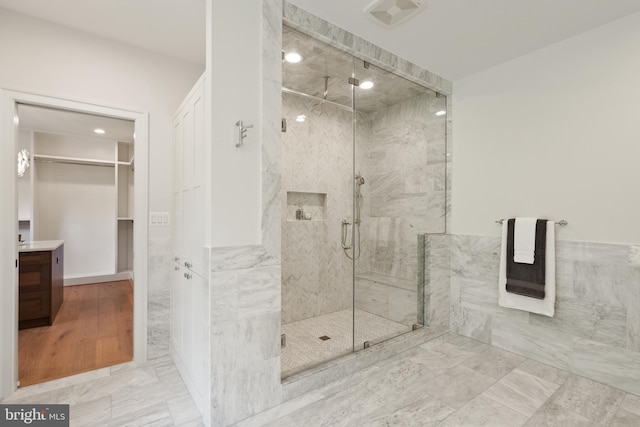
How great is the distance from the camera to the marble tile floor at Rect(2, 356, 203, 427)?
178 centimetres

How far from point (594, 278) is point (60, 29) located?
4.51 metres

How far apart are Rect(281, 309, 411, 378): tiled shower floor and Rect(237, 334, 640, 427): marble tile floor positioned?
23 cm

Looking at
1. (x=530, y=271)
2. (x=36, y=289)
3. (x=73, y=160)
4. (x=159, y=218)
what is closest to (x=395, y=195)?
(x=530, y=271)

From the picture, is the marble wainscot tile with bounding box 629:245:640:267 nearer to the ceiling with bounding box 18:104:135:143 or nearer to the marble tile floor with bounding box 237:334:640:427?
the marble tile floor with bounding box 237:334:640:427

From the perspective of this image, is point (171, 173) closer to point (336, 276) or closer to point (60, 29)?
point (60, 29)

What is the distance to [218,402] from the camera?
1663mm

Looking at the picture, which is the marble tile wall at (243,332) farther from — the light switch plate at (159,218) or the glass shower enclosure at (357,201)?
the light switch plate at (159,218)

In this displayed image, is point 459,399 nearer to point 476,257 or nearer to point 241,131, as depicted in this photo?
point 476,257

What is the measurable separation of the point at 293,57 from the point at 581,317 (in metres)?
3.00

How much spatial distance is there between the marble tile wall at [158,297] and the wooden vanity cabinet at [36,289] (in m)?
1.59

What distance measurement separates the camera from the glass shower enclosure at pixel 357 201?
2.85 metres

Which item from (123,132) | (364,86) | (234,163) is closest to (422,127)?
(364,86)

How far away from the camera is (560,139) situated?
2.43 metres

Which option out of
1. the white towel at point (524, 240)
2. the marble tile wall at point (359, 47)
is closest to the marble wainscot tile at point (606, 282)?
the white towel at point (524, 240)
